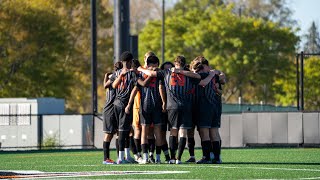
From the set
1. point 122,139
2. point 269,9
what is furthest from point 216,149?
point 269,9

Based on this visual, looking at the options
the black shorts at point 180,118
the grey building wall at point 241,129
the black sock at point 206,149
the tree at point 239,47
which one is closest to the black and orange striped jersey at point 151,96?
the black shorts at point 180,118

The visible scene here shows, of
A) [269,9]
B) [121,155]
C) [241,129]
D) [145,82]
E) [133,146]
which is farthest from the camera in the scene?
[269,9]

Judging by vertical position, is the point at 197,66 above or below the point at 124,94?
above

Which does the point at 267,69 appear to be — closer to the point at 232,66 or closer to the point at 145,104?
the point at 232,66

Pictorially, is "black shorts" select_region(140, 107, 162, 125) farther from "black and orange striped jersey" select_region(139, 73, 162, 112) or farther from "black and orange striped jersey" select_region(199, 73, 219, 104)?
"black and orange striped jersey" select_region(199, 73, 219, 104)

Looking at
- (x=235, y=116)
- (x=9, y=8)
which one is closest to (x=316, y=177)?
(x=235, y=116)

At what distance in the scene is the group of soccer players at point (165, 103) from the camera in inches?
778

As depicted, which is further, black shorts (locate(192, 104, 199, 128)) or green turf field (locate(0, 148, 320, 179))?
black shorts (locate(192, 104, 199, 128))

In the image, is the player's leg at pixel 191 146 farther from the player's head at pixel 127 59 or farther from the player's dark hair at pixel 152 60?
the player's head at pixel 127 59

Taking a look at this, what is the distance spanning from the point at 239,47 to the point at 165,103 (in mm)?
48844

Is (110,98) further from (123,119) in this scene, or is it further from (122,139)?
(122,139)

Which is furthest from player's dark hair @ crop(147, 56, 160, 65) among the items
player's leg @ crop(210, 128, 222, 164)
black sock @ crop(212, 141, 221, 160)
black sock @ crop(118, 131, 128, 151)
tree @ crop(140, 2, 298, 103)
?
tree @ crop(140, 2, 298, 103)

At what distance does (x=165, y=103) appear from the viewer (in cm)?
1998

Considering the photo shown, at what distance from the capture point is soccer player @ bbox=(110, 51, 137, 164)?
66.1 ft
